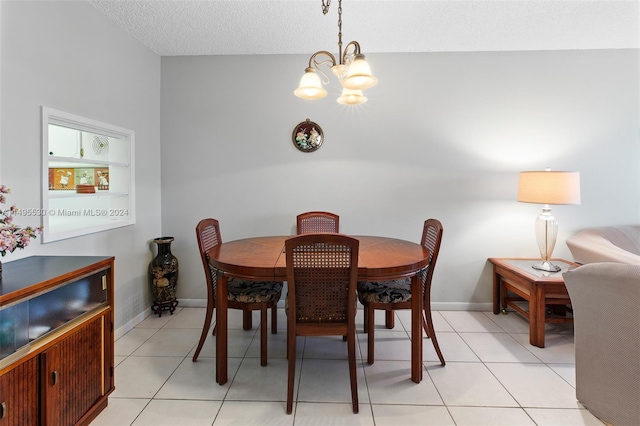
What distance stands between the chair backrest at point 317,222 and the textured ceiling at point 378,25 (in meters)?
1.63

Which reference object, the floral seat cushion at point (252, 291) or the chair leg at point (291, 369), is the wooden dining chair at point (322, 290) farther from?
the floral seat cushion at point (252, 291)

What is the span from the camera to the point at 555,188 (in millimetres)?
2455

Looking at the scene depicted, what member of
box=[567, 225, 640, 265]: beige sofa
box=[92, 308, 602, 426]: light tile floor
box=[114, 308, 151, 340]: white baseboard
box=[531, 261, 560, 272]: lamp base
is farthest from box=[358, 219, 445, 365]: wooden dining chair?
box=[114, 308, 151, 340]: white baseboard

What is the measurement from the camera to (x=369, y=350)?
2.10 meters

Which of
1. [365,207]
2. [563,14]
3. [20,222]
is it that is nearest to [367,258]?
[365,207]

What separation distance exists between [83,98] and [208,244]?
4.51ft

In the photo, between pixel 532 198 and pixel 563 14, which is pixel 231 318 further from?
pixel 563 14

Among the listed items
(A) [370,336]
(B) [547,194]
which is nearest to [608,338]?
(A) [370,336]

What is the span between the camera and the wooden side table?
2348 millimetres

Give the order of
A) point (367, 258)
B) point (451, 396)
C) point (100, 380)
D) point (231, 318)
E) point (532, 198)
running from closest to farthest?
point (100, 380) → point (451, 396) → point (367, 258) → point (532, 198) → point (231, 318)

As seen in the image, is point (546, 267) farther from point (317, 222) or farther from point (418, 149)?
point (317, 222)

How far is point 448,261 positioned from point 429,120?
1.46 metres

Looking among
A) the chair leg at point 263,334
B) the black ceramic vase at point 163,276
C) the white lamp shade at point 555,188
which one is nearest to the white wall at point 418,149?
the black ceramic vase at point 163,276

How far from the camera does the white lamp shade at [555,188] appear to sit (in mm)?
2441
